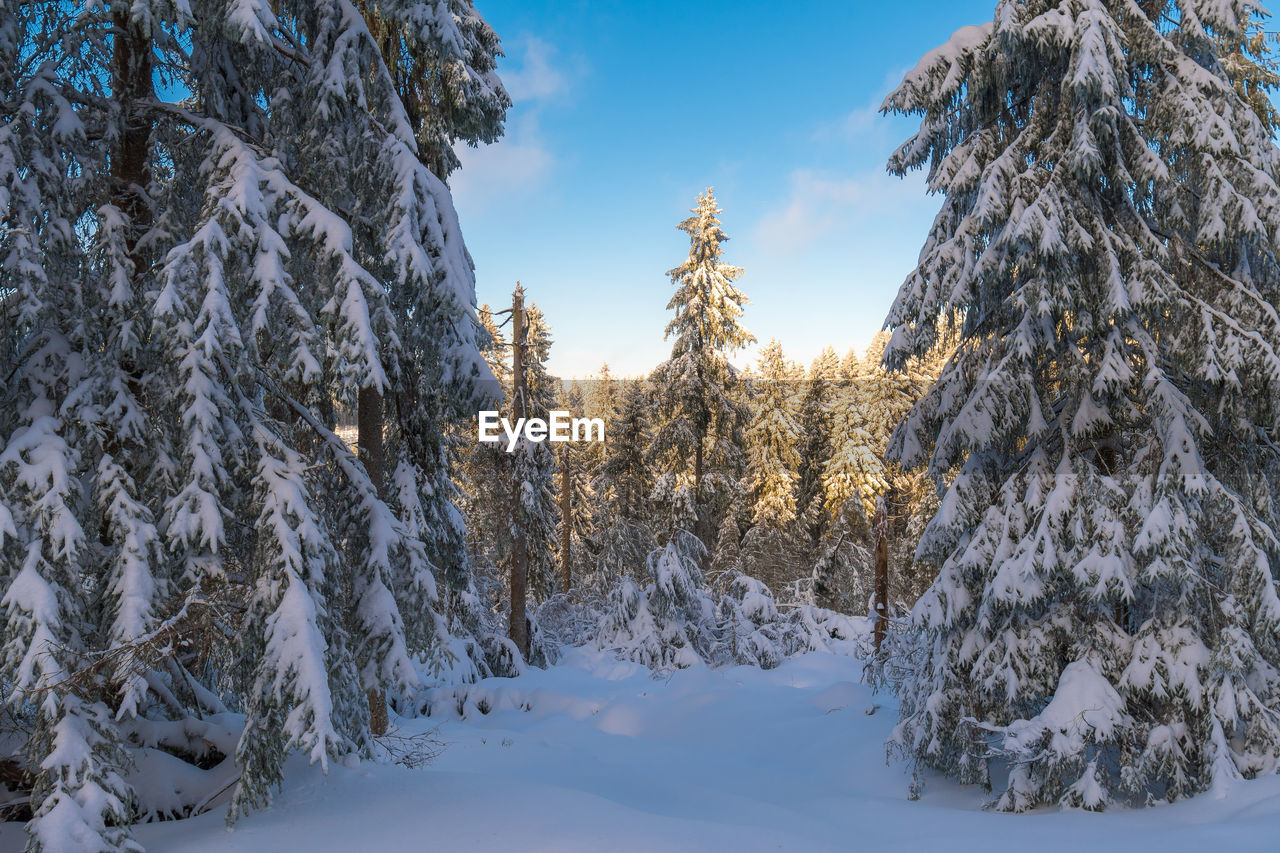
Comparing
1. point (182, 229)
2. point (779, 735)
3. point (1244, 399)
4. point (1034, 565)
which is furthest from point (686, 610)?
point (182, 229)

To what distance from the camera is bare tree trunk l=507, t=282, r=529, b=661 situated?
1655 cm

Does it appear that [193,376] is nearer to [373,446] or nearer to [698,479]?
[373,446]

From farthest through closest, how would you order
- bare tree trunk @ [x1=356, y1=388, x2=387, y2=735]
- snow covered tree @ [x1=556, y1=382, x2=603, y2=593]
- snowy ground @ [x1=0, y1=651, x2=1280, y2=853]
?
snow covered tree @ [x1=556, y1=382, x2=603, y2=593] → bare tree trunk @ [x1=356, y1=388, x2=387, y2=735] → snowy ground @ [x1=0, y1=651, x2=1280, y2=853]

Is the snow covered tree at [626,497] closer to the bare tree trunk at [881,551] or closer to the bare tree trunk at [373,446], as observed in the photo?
the bare tree trunk at [881,551]

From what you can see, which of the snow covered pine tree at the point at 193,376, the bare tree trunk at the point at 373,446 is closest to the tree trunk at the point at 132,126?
the snow covered pine tree at the point at 193,376

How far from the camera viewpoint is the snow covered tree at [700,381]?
1875 cm

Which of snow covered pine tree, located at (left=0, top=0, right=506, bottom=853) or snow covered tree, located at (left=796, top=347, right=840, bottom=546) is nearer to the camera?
snow covered pine tree, located at (left=0, top=0, right=506, bottom=853)

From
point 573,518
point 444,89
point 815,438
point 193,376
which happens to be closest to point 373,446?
point 193,376

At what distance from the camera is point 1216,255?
24.0 ft

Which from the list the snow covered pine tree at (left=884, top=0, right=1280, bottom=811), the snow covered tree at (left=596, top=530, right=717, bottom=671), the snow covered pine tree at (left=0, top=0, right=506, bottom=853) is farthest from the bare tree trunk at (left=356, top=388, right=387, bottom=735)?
the snow covered tree at (left=596, top=530, right=717, bottom=671)

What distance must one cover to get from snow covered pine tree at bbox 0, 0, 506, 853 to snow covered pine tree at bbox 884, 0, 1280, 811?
545cm

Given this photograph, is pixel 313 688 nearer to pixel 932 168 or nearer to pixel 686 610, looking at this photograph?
pixel 932 168

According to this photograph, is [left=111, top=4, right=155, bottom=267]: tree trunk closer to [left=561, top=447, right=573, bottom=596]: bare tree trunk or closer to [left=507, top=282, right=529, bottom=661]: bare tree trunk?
[left=507, top=282, right=529, bottom=661]: bare tree trunk

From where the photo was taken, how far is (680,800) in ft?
25.1
